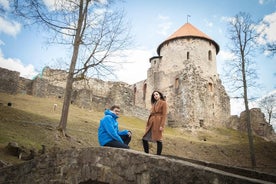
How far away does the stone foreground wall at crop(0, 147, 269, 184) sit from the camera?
11.5ft

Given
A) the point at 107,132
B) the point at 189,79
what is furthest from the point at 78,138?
the point at 189,79

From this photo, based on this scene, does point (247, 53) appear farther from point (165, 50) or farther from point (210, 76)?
point (165, 50)

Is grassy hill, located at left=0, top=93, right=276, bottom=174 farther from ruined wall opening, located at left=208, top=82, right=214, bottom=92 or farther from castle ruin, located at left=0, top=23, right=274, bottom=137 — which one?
ruined wall opening, located at left=208, top=82, right=214, bottom=92

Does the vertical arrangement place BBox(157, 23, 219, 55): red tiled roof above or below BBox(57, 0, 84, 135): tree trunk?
above

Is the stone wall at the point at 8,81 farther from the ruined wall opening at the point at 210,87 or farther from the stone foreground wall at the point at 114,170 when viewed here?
the ruined wall opening at the point at 210,87

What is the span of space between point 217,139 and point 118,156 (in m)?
23.8

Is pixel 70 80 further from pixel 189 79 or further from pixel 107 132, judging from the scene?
pixel 189 79

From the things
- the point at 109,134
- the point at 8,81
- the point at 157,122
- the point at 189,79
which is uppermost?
the point at 189,79

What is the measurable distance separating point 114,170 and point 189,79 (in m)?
28.8

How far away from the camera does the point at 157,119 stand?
22.4 feet

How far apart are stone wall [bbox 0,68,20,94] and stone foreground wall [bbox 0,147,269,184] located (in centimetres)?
2137

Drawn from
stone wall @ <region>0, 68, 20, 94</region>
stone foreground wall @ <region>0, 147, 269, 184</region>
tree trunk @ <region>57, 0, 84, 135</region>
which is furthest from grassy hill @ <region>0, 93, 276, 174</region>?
stone foreground wall @ <region>0, 147, 269, 184</region>

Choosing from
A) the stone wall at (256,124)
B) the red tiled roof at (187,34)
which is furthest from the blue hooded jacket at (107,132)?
the red tiled roof at (187,34)

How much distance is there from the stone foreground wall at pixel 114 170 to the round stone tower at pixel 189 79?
1010 inches
